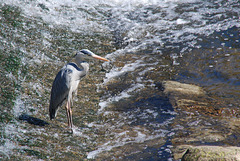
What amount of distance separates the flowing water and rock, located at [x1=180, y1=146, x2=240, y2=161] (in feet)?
1.46

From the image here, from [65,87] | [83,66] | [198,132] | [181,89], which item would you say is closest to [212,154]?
[198,132]

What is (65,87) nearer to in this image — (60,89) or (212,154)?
(60,89)

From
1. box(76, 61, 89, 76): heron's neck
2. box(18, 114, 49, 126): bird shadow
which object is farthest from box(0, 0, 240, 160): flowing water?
box(76, 61, 89, 76): heron's neck

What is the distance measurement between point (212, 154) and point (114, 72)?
3899 mm

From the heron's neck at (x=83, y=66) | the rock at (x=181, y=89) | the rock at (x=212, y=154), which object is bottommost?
the rock at (x=212, y=154)

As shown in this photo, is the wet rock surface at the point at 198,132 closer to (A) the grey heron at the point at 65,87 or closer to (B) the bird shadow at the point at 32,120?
(A) the grey heron at the point at 65,87

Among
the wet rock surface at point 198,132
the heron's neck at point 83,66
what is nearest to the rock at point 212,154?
the wet rock surface at point 198,132

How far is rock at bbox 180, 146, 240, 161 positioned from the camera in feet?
10.6

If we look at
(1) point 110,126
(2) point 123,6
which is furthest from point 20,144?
(2) point 123,6

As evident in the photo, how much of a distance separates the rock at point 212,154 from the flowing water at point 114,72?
1.46ft

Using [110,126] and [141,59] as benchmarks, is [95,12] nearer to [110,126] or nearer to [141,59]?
[141,59]

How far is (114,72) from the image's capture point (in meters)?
6.84

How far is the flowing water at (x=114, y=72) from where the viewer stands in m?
4.22

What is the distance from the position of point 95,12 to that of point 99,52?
10.2ft
